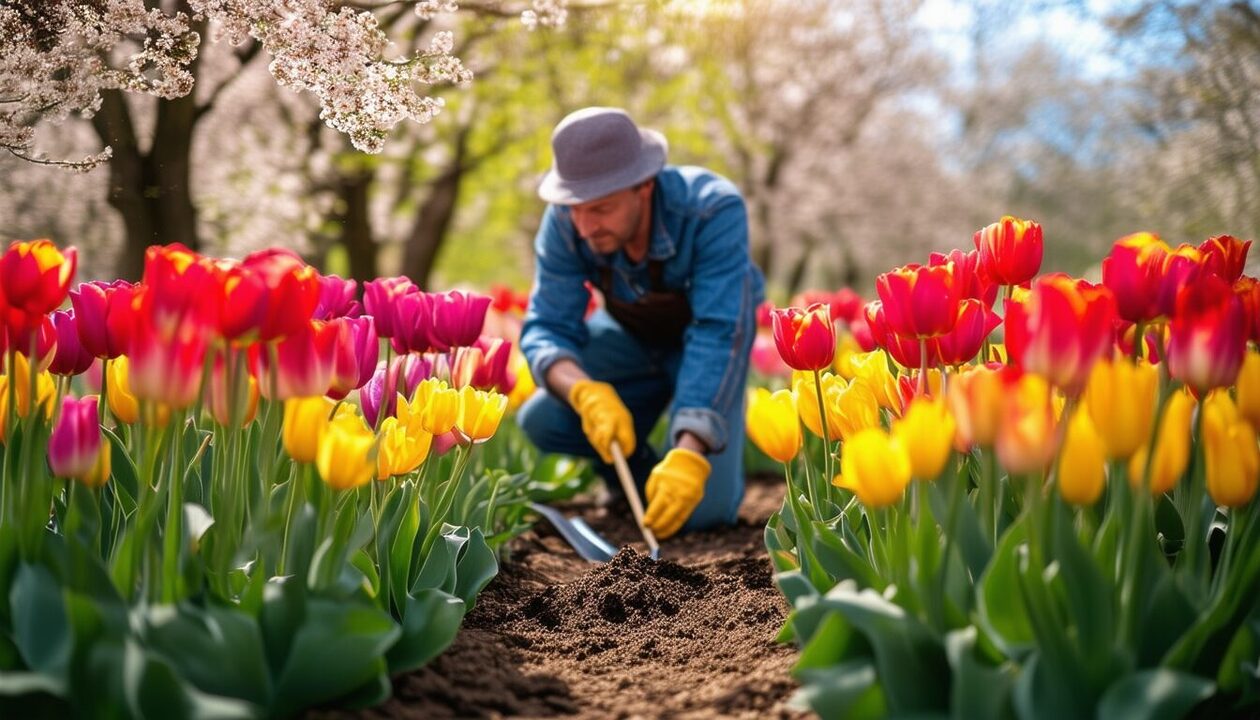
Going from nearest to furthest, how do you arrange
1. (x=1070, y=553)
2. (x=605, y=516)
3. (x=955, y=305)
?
1. (x=1070, y=553)
2. (x=955, y=305)
3. (x=605, y=516)

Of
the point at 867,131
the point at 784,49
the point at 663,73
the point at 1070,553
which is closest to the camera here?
the point at 1070,553

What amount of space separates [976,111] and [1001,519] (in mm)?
22766

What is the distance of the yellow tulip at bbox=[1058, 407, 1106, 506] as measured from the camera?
139 centimetres

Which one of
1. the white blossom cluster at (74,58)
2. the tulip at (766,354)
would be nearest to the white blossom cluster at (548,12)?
the white blossom cluster at (74,58)

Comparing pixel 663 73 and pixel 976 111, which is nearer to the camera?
pixel 663 73

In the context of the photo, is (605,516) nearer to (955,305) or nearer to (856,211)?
(955,305)

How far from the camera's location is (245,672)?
153 centimetres

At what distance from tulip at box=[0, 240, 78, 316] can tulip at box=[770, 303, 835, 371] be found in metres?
1.21

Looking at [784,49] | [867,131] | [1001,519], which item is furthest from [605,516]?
[867,131]

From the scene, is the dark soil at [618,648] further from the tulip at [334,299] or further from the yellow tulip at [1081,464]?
the tulip at [334,299]

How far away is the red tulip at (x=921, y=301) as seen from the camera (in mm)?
1824

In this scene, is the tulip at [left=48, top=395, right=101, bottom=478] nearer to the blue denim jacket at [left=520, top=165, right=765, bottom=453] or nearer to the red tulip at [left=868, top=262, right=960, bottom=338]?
the red tulip at [left=868, top=262, right=960, bottom=338]

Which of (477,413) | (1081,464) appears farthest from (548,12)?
(1081,464)

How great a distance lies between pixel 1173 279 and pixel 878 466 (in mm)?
544
